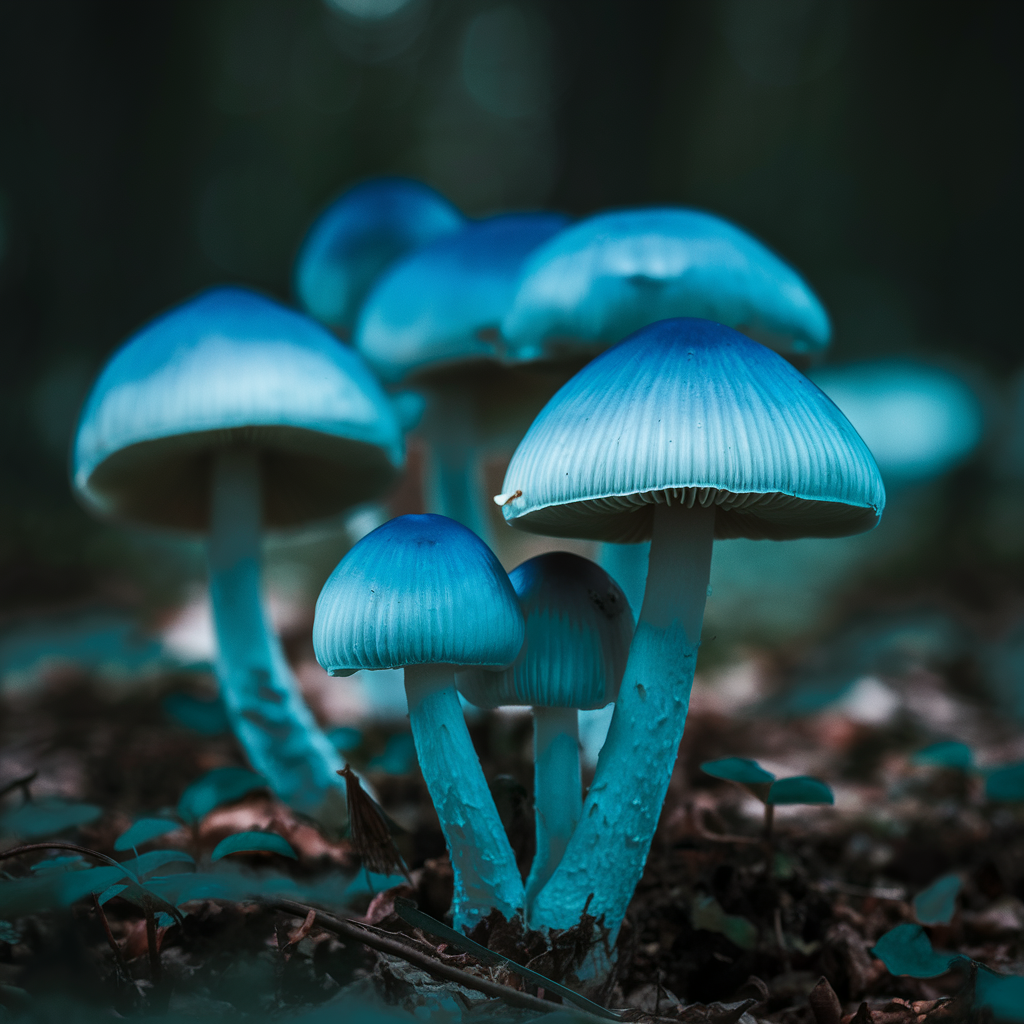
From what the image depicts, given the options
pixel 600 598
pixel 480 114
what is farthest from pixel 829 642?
pixel 480 114

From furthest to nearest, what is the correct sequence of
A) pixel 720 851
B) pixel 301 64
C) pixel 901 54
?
pixel 301 64 → pixel 901 54 → pixel 720 851

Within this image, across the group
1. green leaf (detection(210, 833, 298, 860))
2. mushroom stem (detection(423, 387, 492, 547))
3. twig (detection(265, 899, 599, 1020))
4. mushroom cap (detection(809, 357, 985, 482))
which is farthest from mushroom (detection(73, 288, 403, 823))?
mushroom cap (detection(809, 357, 985, 482))

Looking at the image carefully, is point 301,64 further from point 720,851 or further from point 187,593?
point 720,851

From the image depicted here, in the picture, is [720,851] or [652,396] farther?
[720,851]

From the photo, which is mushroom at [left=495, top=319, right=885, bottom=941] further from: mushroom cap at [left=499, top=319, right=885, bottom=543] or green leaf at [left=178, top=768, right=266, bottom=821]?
green leaf at [left=178, top=768, right=266, bottom=821]

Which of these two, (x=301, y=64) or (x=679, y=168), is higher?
(x=301, y=64)

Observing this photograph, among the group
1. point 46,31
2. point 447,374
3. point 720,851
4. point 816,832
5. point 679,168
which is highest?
point 46,31

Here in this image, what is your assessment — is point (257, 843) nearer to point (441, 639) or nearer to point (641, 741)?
point (441, 639)

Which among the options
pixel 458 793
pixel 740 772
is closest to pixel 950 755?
pixel 740 772
